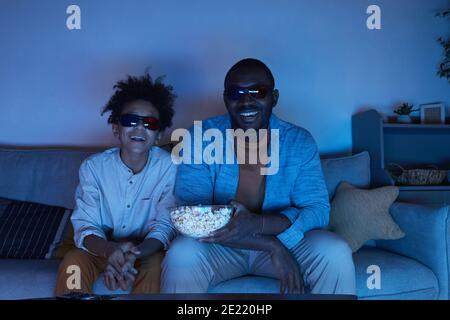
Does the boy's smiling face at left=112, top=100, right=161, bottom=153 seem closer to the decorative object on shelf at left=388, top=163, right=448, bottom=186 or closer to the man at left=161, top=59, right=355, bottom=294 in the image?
the man at left=161, top=59, right=355, bottom=294

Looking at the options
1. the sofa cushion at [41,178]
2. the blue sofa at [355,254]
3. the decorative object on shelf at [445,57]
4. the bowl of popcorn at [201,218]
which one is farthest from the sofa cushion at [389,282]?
the decorative object on shelf at [445,57]

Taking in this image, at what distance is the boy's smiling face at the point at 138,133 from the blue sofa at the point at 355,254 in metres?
0.48

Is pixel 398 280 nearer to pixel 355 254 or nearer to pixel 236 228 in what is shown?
pixel 355 254

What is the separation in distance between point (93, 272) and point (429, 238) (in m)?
1.17

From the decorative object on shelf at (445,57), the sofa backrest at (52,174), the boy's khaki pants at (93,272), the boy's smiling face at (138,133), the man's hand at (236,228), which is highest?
the decorative object on shelf at (445,57)

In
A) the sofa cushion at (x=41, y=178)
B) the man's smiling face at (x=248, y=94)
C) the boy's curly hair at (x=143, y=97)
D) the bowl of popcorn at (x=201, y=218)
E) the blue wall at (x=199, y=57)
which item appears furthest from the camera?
the blue wall at (x=199, y=57)

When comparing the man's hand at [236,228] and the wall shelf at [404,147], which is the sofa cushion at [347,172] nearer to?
the wall shelf at [404,147]

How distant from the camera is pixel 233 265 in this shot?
1.47m

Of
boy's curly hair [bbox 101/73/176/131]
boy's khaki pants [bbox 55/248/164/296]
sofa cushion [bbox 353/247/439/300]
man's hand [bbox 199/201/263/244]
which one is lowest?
sofa cushion [bbox 353/247/439/300]

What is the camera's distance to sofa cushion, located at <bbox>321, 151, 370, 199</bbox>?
209 cm

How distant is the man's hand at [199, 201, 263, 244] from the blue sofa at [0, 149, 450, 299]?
7.3 inches

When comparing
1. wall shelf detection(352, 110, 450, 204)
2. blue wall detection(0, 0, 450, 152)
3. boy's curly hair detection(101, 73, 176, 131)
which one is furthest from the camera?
blue wall detection(0, 0, 450, 152)

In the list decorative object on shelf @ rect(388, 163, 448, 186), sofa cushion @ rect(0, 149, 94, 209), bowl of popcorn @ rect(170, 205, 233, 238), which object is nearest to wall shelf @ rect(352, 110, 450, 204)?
decorative object on shelf @ rect(388, 163, 448, 186)

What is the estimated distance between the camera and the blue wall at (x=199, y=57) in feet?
7.72
